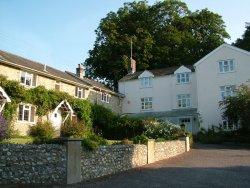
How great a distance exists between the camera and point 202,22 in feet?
210

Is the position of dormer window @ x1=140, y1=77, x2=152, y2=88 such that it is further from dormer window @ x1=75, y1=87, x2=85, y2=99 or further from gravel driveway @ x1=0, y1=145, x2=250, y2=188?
gravel driveway @ x1=0, y1=145, x2=250, y2=188

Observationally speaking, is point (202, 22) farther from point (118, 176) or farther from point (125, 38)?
point (118, 176)

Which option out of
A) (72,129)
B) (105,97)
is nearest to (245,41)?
(105,97)

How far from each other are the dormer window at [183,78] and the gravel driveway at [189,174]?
2290 centimetres

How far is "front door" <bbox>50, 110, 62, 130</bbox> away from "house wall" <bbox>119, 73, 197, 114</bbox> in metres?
15.8

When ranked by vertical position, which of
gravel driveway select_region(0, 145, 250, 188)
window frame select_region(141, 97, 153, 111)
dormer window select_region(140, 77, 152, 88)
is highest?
dormer window select_region(140, 77, 152, 88)

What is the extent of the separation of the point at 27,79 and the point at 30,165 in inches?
786

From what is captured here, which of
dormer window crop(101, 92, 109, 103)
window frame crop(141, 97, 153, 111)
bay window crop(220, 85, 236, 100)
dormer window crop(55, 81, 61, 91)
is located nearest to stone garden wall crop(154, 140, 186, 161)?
dormer window crop(55, 81, 61, 91)

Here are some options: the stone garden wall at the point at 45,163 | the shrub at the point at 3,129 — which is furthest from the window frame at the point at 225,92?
the stone garden wall at the point at 45,163

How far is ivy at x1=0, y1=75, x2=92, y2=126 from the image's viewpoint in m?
30.2

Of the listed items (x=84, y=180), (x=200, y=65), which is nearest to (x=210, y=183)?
(x=84, y=180)

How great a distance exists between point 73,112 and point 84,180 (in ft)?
71.7

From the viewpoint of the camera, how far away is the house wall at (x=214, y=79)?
42.7 metres

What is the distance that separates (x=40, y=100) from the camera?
3359 centimetres
